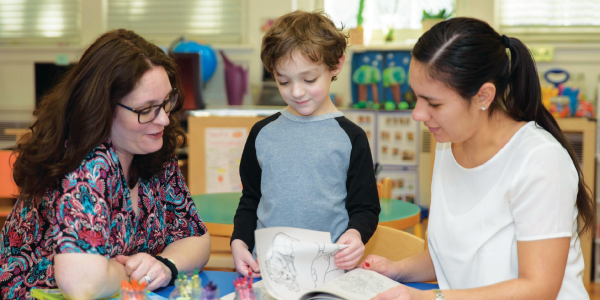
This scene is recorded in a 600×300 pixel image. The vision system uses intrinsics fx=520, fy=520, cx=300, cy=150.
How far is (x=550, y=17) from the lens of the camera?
3.86 meters

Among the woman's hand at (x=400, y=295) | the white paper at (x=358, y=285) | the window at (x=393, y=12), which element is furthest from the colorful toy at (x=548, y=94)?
the woman's hand at (x=400, y=295)

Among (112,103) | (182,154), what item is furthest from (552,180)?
(182,154)

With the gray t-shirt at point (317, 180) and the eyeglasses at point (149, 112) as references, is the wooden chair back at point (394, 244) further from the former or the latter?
the eyeglasses at point (149, 112)

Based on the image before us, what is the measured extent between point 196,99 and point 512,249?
9.67ft

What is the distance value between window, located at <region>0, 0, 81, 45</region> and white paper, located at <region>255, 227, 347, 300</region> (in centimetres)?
411

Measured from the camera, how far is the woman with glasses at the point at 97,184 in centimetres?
100

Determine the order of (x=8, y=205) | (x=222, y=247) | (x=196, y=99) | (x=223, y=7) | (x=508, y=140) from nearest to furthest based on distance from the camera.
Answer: (x=508, y=140)
(x=222, y=247)
(x=8, y=205)
(x=196, y=99)
(x=223, y=7)

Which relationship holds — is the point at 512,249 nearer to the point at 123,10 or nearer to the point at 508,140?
the point at 508,140

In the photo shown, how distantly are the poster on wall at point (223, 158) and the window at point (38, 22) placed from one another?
2.29 metres

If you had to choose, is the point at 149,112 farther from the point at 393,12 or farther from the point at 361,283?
the point at 393,12

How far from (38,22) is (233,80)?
6.41 feet

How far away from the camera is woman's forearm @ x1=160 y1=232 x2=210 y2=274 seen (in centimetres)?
119

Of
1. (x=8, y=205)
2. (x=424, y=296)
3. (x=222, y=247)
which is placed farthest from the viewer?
(x=8, y=205)

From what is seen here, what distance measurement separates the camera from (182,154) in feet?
12.6
